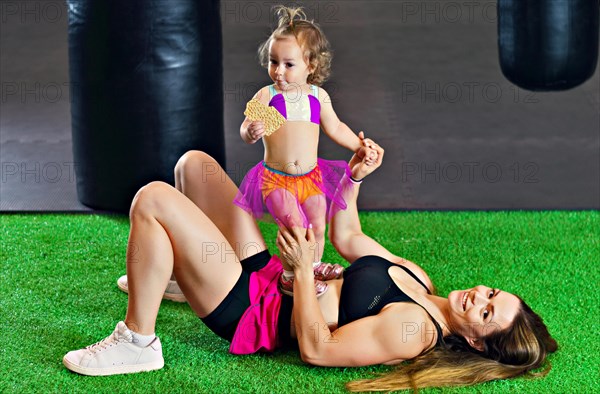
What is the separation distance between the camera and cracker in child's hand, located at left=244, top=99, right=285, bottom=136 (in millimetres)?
3037

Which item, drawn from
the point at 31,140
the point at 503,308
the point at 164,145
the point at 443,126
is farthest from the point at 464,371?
the point at 31,140

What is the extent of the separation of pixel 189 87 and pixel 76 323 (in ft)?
4.98

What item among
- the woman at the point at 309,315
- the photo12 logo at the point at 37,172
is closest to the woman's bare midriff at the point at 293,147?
the woman at the point at 309,315

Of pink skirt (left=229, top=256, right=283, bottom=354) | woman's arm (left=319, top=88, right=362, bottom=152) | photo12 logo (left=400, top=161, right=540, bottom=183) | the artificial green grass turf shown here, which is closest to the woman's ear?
the artificial green grass turf

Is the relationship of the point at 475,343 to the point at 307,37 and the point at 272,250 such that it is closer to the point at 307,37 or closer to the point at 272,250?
the point at 307,37

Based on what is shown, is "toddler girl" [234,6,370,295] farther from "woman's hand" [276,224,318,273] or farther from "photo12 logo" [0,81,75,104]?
"photo12 logo" [0,81,75,104]

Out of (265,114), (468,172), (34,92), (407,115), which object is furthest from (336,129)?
(34,92)

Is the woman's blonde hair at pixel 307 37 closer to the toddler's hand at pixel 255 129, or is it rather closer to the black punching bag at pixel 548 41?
the toddler's hand at pixel 255 129

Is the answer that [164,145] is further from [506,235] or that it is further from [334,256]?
[506,235]

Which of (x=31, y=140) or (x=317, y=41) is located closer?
(x=317, y=41)

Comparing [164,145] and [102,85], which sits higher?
[102,85]

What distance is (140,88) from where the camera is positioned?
14.3 ft

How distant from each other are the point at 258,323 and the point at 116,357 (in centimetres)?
46

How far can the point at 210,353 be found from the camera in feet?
10.1
